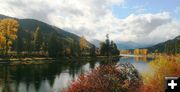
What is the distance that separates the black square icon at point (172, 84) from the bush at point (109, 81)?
105ft

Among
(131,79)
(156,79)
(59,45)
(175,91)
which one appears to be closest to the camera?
(175,91)

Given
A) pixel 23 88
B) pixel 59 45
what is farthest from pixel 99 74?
pixel 59 45

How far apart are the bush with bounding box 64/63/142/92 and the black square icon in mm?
31864

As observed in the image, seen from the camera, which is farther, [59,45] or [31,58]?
[59,45]

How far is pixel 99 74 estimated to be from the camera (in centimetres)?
4188

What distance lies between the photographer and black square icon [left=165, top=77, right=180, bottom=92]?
8.39 meters

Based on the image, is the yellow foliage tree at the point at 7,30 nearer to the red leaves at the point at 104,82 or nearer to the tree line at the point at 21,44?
the tree line at the point at 21,44

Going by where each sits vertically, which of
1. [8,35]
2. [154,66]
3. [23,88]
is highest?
[8,35]

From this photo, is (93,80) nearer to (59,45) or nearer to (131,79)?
(131,79)

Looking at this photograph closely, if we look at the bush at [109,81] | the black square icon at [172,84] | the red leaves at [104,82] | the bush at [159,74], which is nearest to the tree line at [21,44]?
the bush at [159,74]

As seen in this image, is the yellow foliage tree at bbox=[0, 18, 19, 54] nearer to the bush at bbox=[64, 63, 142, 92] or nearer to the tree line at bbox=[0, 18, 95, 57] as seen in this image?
the tree line at bbox=[0, 18, 95, 57]

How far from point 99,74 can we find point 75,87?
11.6ft

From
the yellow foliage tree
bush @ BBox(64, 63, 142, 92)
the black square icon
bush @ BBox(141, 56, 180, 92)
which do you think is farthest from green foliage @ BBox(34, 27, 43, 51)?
the black square icon

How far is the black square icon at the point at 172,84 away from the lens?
839 centimetres
